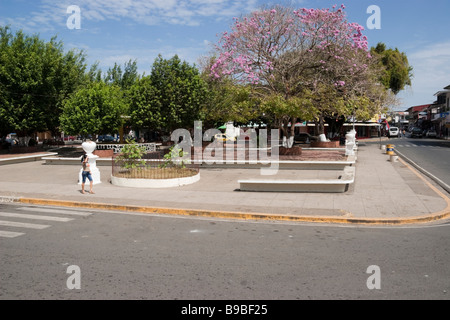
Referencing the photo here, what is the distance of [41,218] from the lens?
9.40 meters

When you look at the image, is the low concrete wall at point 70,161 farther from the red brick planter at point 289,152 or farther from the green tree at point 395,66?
the green tree at point 395,66

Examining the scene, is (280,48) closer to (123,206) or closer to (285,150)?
(285,150)

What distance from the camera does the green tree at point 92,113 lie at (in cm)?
2675

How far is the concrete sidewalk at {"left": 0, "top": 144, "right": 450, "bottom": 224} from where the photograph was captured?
9.35m

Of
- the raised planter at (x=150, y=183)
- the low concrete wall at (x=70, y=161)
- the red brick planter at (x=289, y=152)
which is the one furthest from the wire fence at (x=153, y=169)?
the red brick planter at (x=289, y=152)

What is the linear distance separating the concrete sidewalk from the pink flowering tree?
25.6 ft

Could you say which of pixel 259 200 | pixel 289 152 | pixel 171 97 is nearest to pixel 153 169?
pixel 259 200

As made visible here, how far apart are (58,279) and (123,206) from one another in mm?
5237

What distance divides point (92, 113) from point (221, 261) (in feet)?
76.2

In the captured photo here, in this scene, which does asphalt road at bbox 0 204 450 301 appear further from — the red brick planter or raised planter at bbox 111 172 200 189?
the red brick planter

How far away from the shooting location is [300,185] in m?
12.4

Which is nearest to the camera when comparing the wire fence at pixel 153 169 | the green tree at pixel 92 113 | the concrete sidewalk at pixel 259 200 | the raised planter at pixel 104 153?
the concrete sidewalk at pixel 259 200

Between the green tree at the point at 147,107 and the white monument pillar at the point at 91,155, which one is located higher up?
the green tree at the point at 147,107

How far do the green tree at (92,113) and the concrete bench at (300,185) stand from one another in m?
17.5
